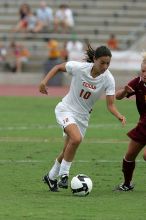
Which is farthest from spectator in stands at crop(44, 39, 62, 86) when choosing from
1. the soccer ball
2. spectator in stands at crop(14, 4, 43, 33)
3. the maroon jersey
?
the soccer ball

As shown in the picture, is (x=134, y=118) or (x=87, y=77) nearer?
(x=87, y=77)

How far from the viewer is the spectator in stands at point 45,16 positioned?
3419 centimetres

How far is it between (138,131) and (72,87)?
1.02 metres

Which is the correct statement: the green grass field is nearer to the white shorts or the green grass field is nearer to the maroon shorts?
the maroon shorts

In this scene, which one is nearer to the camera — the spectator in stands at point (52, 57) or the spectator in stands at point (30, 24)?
the spectator in stands at point (52, 57)

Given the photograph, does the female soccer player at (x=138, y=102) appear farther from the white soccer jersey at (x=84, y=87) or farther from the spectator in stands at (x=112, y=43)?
the spectator in stands at (x=112, y=43)

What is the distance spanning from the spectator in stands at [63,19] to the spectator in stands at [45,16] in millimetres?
309

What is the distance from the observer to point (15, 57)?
3225 centimetres

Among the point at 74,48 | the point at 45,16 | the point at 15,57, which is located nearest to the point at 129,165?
the point at 15,57

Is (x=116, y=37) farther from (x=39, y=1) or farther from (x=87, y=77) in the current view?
(x=87, y=77)

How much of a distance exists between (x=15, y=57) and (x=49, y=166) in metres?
19.9

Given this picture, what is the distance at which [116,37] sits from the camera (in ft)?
113

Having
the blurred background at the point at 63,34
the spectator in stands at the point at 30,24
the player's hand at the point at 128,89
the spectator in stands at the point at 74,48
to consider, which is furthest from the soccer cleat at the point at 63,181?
the spectator in stands at the point at 30,24

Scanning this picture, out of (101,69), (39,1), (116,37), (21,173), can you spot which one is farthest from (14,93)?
(101,69)
